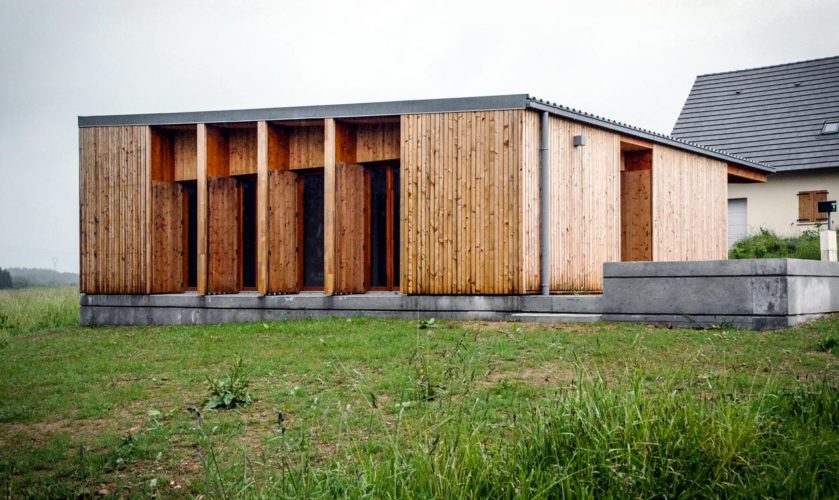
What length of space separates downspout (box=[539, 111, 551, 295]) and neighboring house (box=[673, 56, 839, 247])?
48.0 ft

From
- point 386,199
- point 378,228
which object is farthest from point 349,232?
point 386,199

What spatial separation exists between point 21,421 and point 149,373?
2.16m

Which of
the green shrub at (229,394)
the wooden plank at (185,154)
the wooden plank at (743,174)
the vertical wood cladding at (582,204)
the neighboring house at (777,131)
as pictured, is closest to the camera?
the green shrub at (229,394)

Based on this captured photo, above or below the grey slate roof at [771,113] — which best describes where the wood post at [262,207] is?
below

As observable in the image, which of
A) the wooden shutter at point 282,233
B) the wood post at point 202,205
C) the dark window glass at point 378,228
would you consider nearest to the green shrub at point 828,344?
the dark window glass at point 378,228

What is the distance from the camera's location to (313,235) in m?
15.2

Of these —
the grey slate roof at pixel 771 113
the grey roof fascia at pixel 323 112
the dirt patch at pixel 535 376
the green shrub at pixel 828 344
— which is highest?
the grey slate roof at pixel 771 113

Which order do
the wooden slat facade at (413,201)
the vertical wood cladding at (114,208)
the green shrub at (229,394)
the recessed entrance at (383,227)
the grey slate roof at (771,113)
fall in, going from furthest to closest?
1. the grey slate roof at (771,113)
2. the vertical wood cladding at (114,208)
3. the recessed entrance at (383,227)
4. the wooden slat facade at (413,201)
5. the green shrub at (229,394)

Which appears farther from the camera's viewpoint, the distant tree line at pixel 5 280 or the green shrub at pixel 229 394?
the distant tree line at pixel 5 280

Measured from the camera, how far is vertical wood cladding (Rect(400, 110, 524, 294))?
42.3 ft

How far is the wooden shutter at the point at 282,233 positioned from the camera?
586 inches

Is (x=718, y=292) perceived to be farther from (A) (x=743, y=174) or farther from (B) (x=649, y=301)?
(A) (x=743, y=174)

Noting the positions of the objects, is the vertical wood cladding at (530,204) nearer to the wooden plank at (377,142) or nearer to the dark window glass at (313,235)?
the wooden plank at (377,142)

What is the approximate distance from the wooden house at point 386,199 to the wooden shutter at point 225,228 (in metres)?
0.03
